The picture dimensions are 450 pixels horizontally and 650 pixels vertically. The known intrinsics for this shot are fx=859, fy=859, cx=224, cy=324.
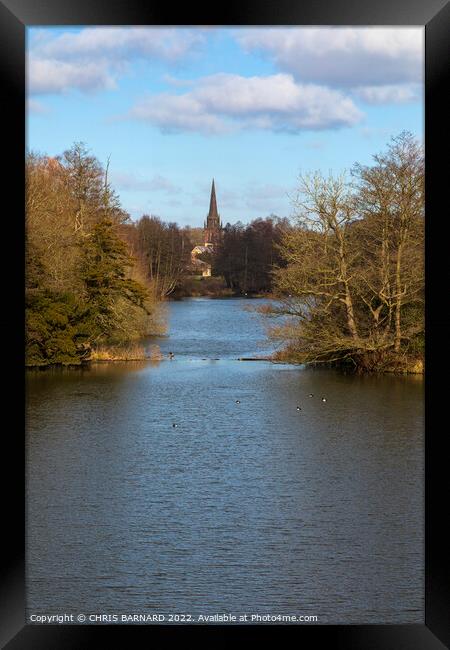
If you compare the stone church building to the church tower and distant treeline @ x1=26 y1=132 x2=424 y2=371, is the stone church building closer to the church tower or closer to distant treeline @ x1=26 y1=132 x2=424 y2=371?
the church tower

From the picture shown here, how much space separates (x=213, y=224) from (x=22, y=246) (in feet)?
94.2

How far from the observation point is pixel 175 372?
19.0 metres

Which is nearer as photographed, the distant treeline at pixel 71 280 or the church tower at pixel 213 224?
the distant treeline at pixel 71 280

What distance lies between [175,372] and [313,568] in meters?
11.4

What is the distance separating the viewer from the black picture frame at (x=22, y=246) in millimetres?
4652

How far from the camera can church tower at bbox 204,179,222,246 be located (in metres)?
31.3

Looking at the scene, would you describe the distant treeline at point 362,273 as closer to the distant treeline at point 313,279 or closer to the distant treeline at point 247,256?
the distant treeline at point 313,279

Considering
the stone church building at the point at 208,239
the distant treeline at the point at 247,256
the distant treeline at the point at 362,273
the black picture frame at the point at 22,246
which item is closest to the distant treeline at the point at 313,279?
the distant treeline at the point at 362,273

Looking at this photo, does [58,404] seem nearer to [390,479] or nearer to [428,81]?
[390,479]

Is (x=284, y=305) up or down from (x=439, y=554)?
up

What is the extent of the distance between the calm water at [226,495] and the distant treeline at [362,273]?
0.96 meters

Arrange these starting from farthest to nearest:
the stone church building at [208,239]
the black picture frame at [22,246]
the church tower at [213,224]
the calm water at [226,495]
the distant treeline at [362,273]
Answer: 1. the stone church building at [208,239]
2. the church tower at [213,224]
3. the distant treeline at [362,273]
4. the calm water at [226,495]
5. the black picture frame at [22,246]

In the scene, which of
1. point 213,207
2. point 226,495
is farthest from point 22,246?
point 213,207

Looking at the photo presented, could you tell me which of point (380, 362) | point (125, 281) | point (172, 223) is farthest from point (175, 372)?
point (172, 223)
